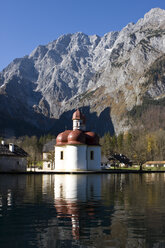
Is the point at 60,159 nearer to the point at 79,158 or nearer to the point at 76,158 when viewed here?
the point at 76,158

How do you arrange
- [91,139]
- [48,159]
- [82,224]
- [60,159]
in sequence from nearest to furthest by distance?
[82,224]
[91,139]
[60,159]
[48,159]

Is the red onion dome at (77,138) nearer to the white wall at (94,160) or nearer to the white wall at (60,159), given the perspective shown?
the white wall at (94,160)

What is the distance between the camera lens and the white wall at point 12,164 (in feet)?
248

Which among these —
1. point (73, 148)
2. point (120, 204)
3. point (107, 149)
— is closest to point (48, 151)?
point (73, 148)

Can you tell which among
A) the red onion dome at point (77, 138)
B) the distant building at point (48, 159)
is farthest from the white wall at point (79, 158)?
the distant building at point (48, 159)

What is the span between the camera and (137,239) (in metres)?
13.6

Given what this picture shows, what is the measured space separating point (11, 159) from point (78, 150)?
17.5m

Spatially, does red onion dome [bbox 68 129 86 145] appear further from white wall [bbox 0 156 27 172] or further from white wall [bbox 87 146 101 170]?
white wall [bbox 0 156 27 172]

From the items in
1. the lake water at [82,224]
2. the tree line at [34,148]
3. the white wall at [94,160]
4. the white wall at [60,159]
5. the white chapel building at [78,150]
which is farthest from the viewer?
the tree line at [34,148]

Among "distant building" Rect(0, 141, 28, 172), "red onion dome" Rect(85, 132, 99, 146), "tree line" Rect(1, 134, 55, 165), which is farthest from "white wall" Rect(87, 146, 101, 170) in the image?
"tree line" Rect(1, 134, 55, 165)

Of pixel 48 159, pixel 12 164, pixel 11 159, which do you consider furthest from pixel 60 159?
pixel 11 159

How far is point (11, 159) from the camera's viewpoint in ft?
255

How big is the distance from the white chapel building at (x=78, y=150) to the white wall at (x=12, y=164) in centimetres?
1224

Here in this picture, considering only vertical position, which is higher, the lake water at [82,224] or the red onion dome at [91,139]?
the red onion dome at [91,139]
